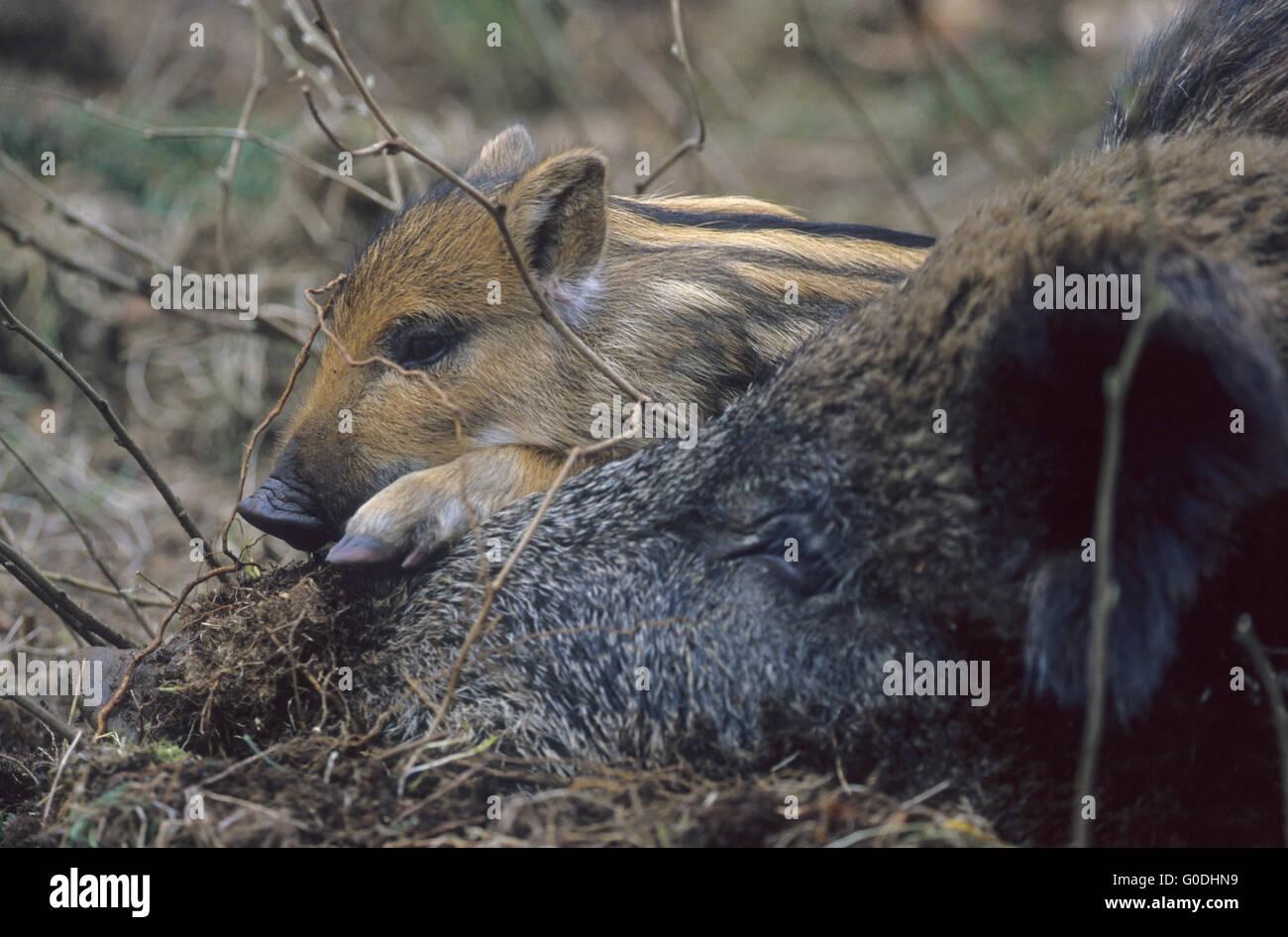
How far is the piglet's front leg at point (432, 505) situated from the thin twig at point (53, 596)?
84 cm

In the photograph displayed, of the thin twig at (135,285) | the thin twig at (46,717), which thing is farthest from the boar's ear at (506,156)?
the thin twig at (46,717)

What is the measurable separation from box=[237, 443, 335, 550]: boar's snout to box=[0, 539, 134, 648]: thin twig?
1.76 ft

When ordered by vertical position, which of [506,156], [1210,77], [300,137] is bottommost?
[1210,77]

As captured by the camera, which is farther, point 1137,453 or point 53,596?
point 53,596

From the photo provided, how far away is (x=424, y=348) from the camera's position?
13.8 feet

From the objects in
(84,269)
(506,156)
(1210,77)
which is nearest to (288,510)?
(506,156)

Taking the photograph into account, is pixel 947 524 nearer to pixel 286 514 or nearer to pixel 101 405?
pixel 286 514

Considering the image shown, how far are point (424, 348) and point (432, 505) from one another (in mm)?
913

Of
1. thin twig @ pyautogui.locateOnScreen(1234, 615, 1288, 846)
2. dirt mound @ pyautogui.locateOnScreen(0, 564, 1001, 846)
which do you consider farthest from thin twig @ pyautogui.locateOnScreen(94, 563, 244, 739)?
thin twig @ pyautogui.locateOnScreen(1234, 615, 1288, 846)

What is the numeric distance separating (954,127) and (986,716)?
24.2 feet

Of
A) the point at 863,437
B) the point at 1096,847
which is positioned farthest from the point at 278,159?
the point at 1096,847

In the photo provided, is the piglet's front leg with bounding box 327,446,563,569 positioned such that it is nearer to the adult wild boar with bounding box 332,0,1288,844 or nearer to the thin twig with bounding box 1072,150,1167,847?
the adult wild boar with bounding box 332,0,1288,844

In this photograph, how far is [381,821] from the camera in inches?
110
